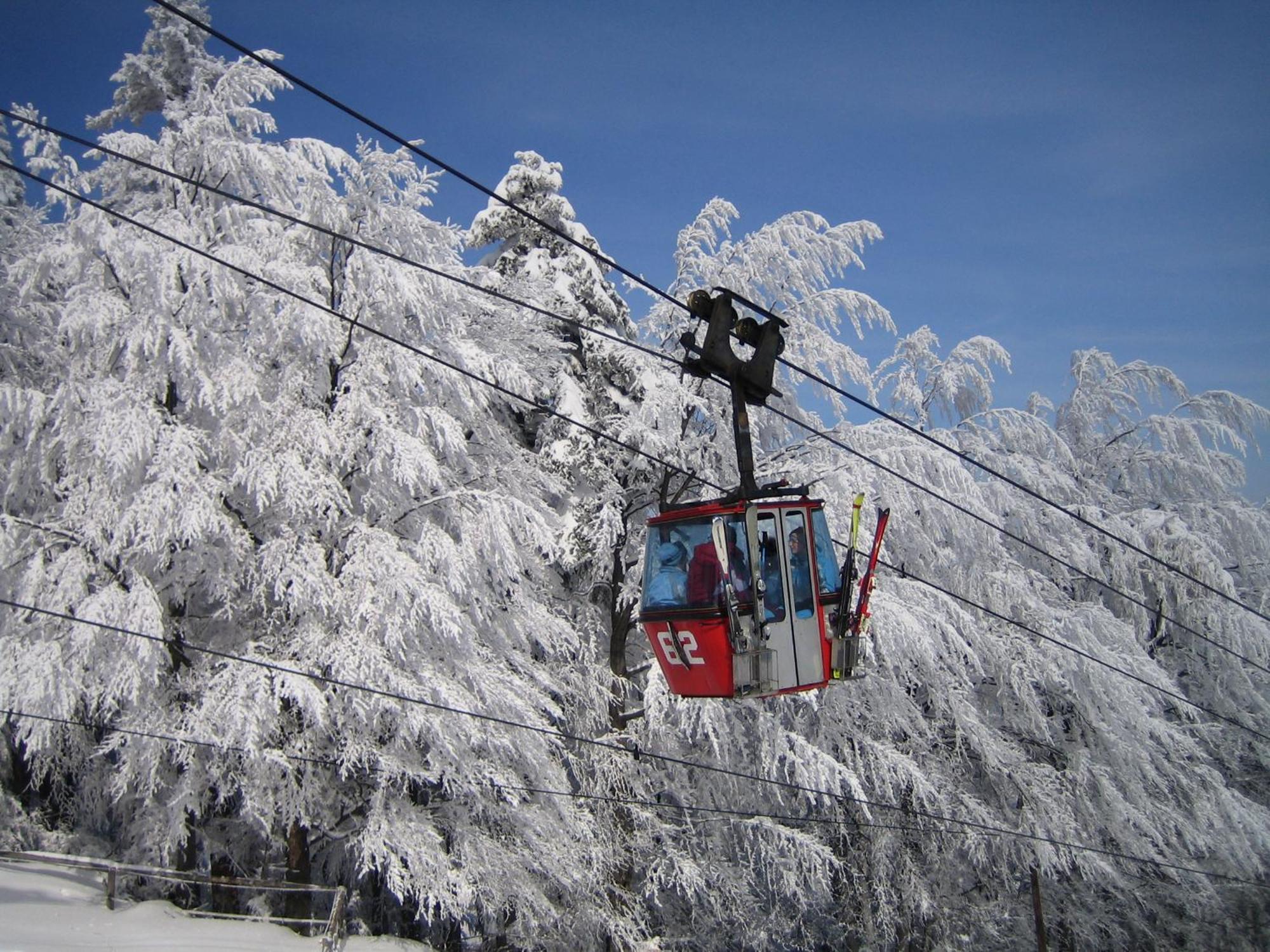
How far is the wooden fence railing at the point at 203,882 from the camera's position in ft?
28.9

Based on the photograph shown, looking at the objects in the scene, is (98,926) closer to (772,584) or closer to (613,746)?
(613,746)

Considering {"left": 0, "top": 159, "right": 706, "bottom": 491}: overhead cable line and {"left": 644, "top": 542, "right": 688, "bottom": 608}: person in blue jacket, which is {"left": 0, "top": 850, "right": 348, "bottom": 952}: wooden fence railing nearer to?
{"left": 644, "top": 542, "right": 688, "bottom": 608}: person in blue jacket

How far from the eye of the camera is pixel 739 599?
7133 millimetres

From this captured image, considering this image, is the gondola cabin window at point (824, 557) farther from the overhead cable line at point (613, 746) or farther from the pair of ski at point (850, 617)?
the overhead cable line at point (613, 746)

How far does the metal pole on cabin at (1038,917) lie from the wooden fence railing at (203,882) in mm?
11056

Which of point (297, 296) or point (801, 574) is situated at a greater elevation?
point (297, 296)

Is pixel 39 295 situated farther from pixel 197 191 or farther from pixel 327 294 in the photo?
pixel 327 294

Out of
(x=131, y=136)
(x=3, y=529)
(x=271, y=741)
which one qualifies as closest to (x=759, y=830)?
(x=271, y=741)

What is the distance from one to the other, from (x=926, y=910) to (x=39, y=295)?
15.3 m

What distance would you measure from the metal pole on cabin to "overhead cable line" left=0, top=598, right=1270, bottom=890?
1354mm

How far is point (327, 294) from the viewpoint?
37.2 ft

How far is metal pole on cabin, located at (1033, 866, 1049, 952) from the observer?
15.5m

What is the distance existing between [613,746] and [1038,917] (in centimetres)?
797

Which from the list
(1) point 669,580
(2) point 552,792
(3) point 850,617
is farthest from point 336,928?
(3) point 850,617
